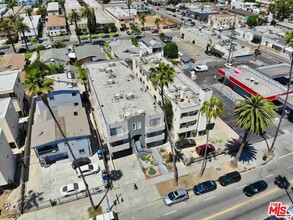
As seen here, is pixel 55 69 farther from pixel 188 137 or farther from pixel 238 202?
pixel 238 202

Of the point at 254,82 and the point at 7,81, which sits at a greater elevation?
the point at 7,81

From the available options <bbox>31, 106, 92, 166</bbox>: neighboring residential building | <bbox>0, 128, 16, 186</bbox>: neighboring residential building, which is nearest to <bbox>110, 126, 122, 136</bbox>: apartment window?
<bbox>31, 106, 92, 166</bbox>: neighboring residential building

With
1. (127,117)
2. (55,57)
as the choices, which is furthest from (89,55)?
(127,117)

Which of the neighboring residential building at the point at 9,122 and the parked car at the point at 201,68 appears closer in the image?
the neighboring residential building at the point at 9,122

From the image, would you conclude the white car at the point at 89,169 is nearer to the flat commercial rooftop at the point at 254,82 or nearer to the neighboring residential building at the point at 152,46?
the flat commercial rooftop at the point at 254,82

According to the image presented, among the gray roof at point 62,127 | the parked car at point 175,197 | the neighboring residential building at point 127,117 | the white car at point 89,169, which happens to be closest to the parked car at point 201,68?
the neighboring residential building at point 127,117

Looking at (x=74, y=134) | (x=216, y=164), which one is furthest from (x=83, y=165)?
(x=216, y=164)

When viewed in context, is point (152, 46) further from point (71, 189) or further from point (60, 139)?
point (71, 189)
